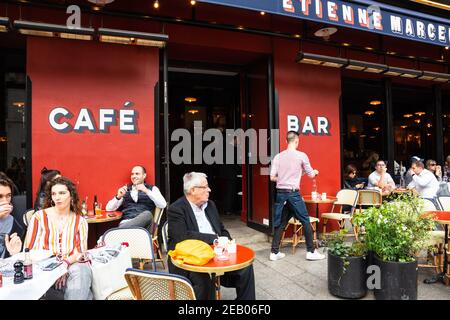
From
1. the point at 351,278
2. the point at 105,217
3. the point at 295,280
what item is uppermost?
the point at 105,217

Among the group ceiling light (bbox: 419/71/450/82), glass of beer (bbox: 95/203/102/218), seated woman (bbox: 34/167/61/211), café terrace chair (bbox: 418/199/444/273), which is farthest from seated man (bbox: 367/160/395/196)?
seated woman (bbox: 34/167/61/211)

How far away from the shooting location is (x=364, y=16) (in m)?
5.24

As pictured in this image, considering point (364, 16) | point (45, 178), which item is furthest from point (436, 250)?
point (45, 178)

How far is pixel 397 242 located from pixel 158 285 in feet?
7.85

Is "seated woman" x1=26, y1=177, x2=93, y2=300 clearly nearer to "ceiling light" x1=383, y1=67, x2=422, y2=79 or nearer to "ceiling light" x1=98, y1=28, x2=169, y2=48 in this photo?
"ceiling light" x1=98, y1=28, x2=169, y2=48

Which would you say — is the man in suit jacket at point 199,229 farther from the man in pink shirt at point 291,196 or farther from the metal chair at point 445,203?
the metal chair at point 445,203

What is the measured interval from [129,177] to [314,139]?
3475mm

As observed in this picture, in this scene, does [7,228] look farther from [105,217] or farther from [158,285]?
[158,285]

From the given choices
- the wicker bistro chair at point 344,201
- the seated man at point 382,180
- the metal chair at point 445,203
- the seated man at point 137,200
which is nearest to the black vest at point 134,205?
the seated man at point 137,200

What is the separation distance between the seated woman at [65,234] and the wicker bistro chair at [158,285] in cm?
59

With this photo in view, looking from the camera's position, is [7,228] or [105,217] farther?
[105,217]

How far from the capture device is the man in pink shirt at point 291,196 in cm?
483

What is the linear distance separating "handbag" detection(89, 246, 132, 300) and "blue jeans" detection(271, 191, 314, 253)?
8.38 feet

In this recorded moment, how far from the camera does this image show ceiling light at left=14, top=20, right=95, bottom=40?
13.1 ft
